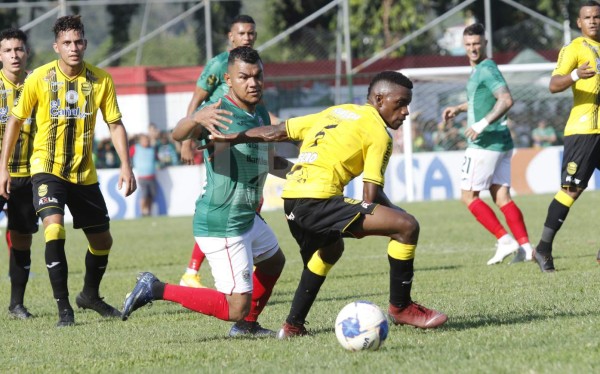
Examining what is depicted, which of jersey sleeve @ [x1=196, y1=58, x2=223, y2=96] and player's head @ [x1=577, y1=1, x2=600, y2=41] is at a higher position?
player's head @ [x1=577, y1=1, x2=600, y2=41]

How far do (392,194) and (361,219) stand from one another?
16367 millimetres

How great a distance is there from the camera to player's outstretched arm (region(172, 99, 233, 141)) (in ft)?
19.8

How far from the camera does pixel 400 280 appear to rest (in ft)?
21.0

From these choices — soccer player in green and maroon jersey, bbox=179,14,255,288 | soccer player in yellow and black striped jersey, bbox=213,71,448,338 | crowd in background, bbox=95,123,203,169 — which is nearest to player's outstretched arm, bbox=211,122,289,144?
soccer player in yellow and black striped jersey, bbox=213,71,448,338

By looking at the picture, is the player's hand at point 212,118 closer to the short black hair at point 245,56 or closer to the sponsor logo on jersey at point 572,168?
the short black hair at point 245,56

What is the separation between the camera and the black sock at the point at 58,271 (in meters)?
7.74

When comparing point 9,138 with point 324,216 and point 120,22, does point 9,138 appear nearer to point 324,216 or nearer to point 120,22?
point 324,216

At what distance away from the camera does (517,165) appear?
2288 cm

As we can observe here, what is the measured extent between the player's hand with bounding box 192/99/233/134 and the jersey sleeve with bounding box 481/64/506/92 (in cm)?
522

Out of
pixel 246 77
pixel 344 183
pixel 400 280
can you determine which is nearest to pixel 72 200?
pixel 246 77

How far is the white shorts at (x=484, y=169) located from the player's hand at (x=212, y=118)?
5476 mm

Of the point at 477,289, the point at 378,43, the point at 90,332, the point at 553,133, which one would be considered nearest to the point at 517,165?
the point at 553,133

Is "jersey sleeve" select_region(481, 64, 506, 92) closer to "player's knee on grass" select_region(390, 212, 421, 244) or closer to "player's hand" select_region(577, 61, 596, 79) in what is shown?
"player's hand" select_region(577, 61, 596, 79)

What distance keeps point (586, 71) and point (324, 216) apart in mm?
3824
